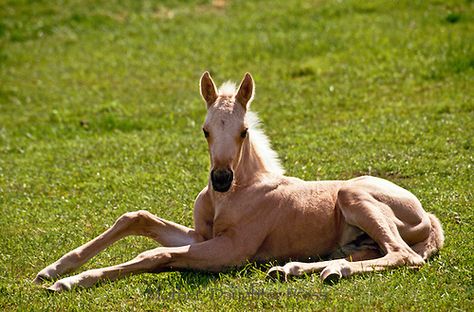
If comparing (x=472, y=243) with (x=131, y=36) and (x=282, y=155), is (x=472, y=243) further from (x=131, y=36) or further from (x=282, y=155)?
A: (x=131, y=36)

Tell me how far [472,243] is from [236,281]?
8.03 ft

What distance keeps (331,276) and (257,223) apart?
1.19 metres

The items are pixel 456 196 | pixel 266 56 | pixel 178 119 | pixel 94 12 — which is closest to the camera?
pixel 456 196

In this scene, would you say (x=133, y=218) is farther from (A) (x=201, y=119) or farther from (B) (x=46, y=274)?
(A) (x=201, y=119)

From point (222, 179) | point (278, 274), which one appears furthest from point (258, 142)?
point (278, 274)

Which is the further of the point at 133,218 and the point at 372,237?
the point at 133,218

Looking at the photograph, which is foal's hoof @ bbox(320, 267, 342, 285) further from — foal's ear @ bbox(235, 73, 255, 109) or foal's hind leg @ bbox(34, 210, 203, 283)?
Result: foal's ear @ bbox(235, 73, 255, 109)

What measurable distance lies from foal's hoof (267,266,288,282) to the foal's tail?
1.47 metres

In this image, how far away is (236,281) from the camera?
7742 mm

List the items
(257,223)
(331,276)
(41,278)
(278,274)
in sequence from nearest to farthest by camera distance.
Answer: (331,276) < (278,274) < (41,278) < (257,223)

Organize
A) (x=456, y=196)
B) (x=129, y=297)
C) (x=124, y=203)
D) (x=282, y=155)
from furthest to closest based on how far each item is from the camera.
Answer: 1. (x=282, y=155)
2. (x=124, y=203)
3. (x=456, y=196)
4. (x=129, y=297)

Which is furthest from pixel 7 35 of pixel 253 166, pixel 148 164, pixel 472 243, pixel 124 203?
pixel 472 243

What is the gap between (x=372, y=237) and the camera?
8.16 meters

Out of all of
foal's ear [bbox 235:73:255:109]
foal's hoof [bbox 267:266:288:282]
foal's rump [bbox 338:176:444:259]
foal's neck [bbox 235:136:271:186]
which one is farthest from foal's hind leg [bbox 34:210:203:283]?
foal's rump [bbox 338:176:444:259]
